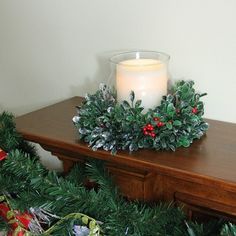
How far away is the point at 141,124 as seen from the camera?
0.64 m

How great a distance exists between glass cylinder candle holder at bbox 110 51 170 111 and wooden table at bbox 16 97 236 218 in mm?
111

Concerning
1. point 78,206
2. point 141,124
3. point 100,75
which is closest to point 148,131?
point 141,124

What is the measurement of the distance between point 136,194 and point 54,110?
12.0 inches

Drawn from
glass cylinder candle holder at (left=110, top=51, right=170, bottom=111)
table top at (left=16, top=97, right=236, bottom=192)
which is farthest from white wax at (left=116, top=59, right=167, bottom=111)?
table top at (left=16, top=97, right=236, bottom=192)

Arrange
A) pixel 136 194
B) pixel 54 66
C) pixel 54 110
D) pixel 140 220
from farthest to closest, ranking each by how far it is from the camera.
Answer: pixel 54 66 < pixel 54 110 < pixel 136 194 < pixel 140 220

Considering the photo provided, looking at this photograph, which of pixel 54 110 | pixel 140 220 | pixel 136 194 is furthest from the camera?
pixel 54 110

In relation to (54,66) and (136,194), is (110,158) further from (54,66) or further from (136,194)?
(54,66)

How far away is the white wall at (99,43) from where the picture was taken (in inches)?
29.0

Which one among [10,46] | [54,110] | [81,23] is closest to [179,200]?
[54,110]

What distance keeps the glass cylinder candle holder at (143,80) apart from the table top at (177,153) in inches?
4.2

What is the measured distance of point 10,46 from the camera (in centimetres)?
112

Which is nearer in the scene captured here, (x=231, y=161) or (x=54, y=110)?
(x=231, y=161)

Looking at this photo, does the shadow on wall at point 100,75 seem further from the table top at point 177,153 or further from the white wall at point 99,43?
the table top at point 177,153

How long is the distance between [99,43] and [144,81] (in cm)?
27
